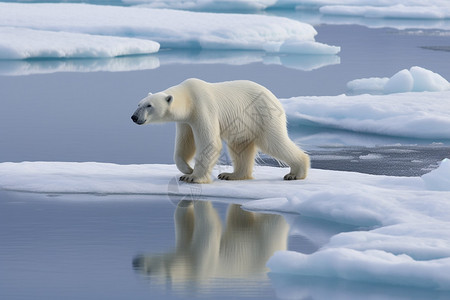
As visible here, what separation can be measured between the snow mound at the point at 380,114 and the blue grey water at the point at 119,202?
1.16ft

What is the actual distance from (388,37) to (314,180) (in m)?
17.3

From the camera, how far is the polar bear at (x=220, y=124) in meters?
6.79

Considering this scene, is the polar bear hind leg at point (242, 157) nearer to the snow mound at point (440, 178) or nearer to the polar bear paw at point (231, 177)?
the polar bear paw at point (231, 177)

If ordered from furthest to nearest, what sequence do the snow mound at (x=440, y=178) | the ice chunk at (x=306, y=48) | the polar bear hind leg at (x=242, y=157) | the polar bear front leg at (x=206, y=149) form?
the ice chunk at (x=306, y=48), the polar bear hind leg at (x=242, y=157), the polar bear front leg at (x=206, y=149), the snow mound at (x=440, y=178)

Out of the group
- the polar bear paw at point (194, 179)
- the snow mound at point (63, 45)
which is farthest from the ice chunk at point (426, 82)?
the polar bear paw at point (194, 179)

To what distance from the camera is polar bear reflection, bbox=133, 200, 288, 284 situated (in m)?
4.96

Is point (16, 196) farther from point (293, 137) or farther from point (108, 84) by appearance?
point (108, 84)

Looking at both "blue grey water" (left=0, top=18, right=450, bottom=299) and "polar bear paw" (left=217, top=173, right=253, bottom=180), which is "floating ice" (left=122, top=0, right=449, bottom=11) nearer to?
"blue grey water" (left=0, top=18, right=450, bottom=299)

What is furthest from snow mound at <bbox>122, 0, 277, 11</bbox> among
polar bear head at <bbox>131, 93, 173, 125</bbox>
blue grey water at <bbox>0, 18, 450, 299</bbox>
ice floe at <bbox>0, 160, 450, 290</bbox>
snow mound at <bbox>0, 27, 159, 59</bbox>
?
polar bear head at <bbox>131, 93, 173, 125</bbox>

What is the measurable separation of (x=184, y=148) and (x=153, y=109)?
1.48ft

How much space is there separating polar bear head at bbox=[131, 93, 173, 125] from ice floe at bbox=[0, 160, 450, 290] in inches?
18.2

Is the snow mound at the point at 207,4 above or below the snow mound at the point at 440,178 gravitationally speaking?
below

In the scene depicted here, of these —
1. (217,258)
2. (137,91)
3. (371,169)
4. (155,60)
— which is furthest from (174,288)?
(155,60)

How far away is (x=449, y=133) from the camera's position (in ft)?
33.6
